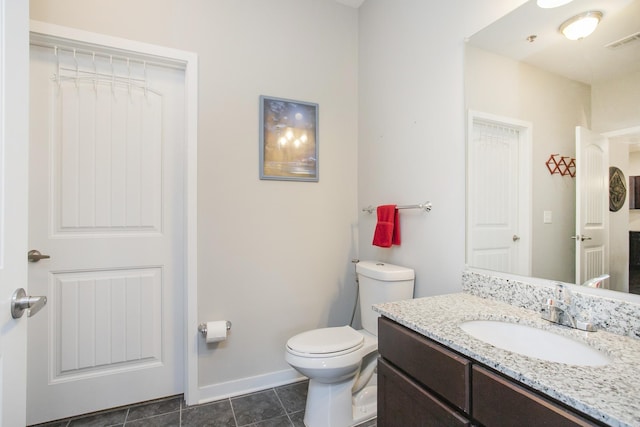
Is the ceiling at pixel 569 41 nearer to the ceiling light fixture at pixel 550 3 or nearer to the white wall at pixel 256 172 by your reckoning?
the ceiling light fixture at pixel 550 3

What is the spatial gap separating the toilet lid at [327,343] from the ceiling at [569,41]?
1.46 metres

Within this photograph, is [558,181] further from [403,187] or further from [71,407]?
[71,407]

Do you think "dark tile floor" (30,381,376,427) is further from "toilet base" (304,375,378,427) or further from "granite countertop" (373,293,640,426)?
"granite countertop" (373,293,640,426)

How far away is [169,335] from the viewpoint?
6.14 ft

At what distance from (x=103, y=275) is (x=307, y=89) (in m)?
1.75

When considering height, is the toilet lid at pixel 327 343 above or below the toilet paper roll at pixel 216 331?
above

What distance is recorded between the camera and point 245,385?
1938 millimetres

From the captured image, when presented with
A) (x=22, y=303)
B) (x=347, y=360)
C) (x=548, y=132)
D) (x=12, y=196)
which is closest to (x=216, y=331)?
(x=347, y=360)

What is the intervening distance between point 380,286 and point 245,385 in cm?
109

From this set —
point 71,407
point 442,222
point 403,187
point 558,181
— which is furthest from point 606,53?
point 71,407

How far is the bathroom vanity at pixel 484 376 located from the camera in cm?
61

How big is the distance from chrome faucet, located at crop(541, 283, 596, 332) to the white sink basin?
0.22 ft

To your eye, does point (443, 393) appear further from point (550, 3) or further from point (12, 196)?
point (550, 3)

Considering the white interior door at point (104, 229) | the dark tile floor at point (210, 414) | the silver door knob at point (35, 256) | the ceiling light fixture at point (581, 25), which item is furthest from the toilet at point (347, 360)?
the silver door knob at point (35, 256)
